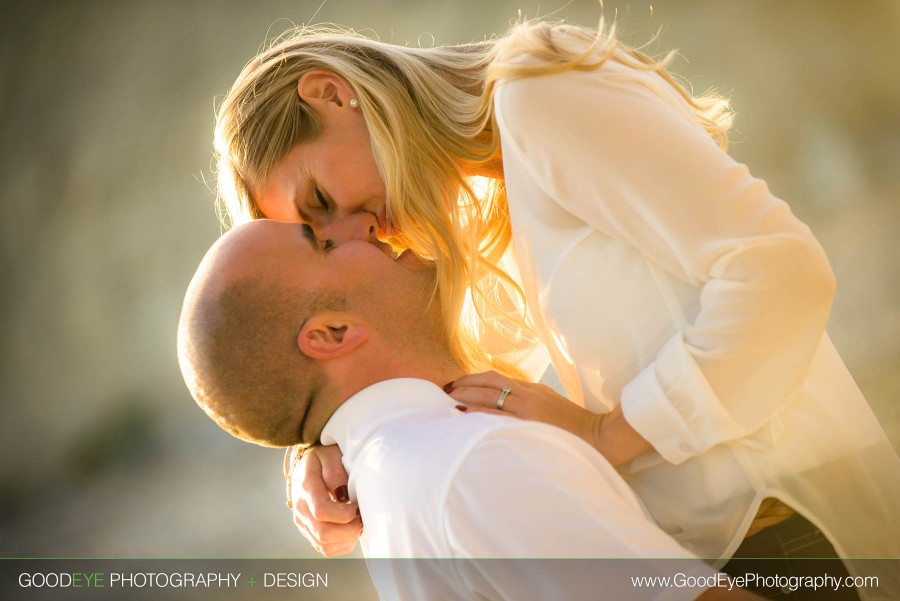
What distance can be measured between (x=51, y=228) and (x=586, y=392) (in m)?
3.27

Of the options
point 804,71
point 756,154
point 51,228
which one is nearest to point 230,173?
point 51,228

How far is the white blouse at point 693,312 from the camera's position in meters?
1.19

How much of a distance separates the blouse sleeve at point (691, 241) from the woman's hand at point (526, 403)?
0.09 metres

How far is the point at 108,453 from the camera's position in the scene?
13.2 ft

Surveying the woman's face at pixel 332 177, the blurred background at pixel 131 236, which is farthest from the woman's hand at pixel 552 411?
the blurred background at pixel 131 236

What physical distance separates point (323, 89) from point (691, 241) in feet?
2.25

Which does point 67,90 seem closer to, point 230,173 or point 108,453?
point 108,453

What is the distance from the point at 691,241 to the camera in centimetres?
121

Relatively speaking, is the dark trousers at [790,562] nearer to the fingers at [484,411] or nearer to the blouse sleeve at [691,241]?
the blouse sleeve at [691,241]

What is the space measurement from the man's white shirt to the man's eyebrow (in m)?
0.37

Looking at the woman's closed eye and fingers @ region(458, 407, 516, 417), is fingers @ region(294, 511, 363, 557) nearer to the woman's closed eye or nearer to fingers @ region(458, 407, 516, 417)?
fingers @ region(458, 407, 516, 417)

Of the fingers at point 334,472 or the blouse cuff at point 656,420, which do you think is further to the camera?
the fingers at point 334,472

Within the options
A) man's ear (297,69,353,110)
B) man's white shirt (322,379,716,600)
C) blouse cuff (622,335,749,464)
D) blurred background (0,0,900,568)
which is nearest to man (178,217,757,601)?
man's white shirt (322,379,716,600)

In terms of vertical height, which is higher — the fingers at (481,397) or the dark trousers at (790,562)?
the fingers at (481,397)
